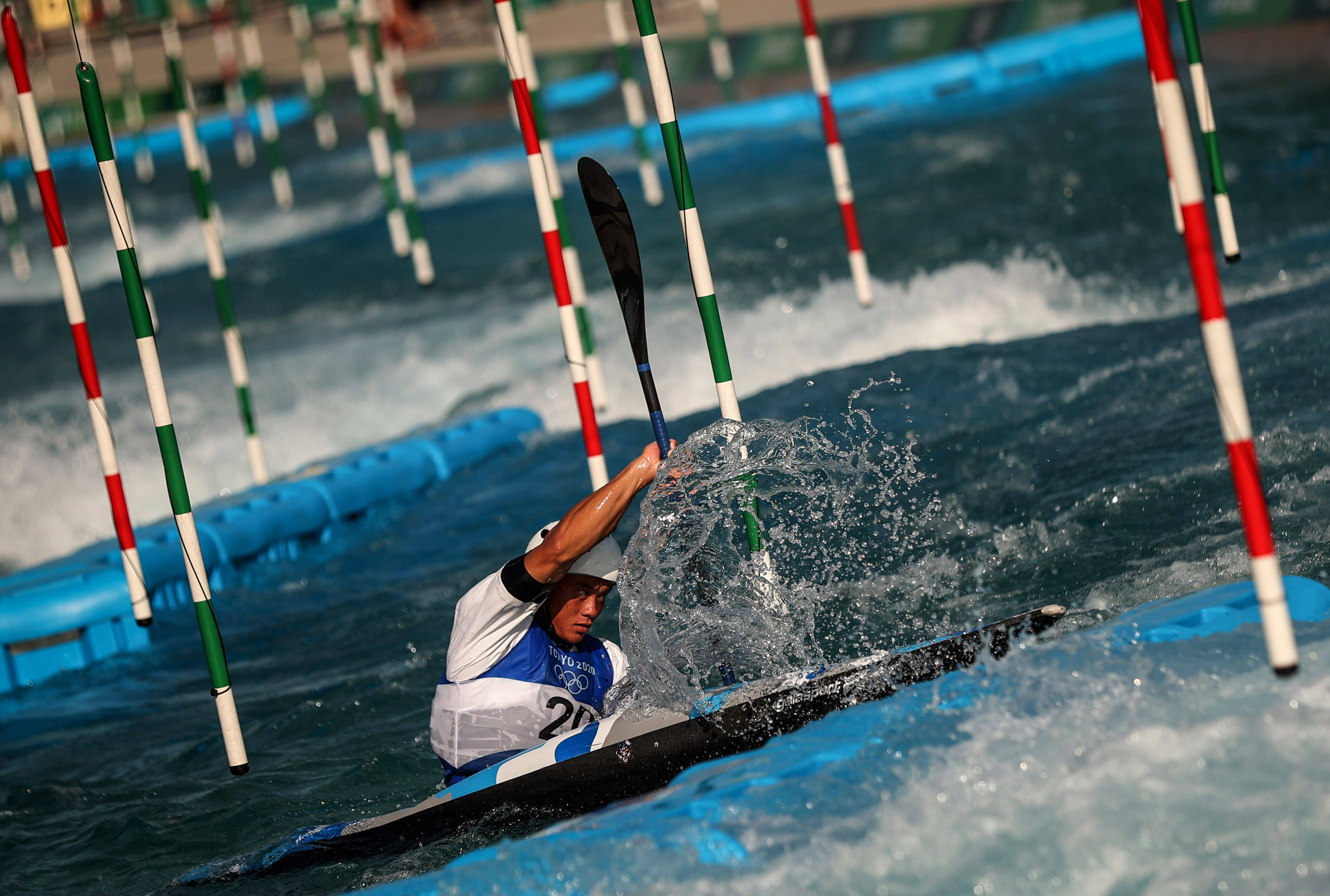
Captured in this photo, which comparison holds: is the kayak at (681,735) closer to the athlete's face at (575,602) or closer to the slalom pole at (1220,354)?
the athlete's face at (575,602)

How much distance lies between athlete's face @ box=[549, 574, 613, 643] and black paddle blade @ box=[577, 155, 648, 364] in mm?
523

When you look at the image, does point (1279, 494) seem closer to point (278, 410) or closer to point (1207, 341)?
point (1207, 341)

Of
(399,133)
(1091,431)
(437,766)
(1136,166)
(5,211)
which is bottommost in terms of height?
(437,766)

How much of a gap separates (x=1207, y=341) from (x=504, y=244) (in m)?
8.32

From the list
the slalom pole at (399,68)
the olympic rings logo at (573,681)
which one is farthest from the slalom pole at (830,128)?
the slalom pole at (399,68)

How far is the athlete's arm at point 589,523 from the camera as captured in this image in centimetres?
256

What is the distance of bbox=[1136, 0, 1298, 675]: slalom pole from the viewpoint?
5.92ft

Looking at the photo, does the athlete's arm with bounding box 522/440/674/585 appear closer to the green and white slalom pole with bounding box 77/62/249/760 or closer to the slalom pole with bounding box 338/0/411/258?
the green and white slalom pole with bounding box 77/62/249/760

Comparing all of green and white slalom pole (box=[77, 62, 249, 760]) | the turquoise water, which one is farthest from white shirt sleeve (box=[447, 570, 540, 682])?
green and white slalom pole (box=[77, 62, 249, 760])

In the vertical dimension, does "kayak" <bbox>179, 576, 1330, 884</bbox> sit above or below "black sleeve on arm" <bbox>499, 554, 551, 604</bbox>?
below

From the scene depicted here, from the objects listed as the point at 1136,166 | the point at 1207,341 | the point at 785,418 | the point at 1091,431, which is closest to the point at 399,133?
the point at 785,418

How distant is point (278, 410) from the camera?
7.31 m

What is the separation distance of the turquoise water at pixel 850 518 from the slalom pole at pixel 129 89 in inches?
113

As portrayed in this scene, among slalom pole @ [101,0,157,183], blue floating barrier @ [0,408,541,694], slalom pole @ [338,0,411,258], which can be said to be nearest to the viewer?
blue floating barrier @ [0,408,541,694]
